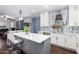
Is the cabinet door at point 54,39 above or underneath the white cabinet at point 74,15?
underneath

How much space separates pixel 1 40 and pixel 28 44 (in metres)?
0.51

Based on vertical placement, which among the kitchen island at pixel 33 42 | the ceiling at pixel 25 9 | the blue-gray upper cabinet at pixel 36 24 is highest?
the ceiling at pixel 25 9

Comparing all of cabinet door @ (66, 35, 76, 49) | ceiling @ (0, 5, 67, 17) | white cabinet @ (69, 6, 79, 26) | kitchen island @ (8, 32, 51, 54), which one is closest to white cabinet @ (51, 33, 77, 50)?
cabinet door @ (66, 35, 76, 49)

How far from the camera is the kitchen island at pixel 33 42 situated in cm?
205

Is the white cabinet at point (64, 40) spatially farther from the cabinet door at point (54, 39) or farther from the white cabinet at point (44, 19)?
the white cabinet at point (44, 19)

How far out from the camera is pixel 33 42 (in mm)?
2078

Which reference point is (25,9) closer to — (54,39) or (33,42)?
(33,42)

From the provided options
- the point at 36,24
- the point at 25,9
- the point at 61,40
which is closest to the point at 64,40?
the point at 61,40

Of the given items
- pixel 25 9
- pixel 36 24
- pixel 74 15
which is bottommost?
pixel 36 24

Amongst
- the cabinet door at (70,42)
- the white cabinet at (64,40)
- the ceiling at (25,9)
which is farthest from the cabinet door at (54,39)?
the ceiling at (25,9)

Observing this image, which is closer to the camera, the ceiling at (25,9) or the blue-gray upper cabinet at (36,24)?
the ceiling at (25,9)

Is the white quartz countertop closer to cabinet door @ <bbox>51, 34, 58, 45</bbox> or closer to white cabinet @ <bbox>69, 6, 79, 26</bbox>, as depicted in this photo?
cabinet door @ <bbox>51, 34, 58, 45</bbox>
